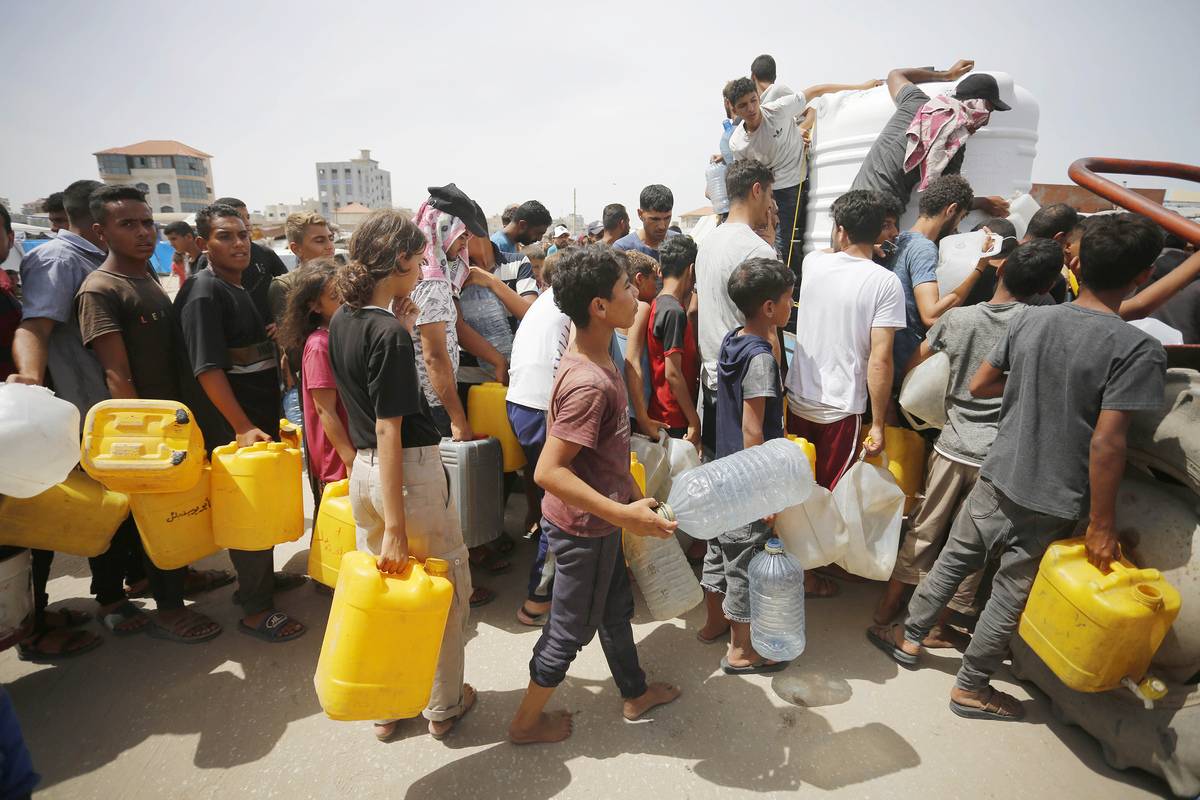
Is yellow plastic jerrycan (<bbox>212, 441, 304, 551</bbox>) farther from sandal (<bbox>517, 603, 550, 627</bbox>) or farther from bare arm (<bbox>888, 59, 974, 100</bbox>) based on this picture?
bare arm (<bbox>888, 59, 974, 100</bbox>)

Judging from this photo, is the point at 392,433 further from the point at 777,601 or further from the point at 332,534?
the point at 777,601

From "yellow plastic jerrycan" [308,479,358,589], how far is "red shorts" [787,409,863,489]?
7.93ft

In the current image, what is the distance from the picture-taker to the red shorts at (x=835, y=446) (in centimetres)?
313

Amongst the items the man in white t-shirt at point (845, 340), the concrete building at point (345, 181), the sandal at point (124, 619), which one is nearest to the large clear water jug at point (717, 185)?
the man in white t-shirt at point (845, 340)

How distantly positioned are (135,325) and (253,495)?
44.6 inches

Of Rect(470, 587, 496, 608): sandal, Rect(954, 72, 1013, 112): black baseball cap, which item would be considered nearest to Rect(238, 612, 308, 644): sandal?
Rect(470, 587, 496, 608): sandal

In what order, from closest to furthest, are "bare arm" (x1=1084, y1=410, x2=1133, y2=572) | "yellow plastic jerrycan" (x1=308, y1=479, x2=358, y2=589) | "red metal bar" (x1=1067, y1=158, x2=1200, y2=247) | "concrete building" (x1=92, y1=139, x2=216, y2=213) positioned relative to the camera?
"bare arm" (x1=1084, y1=410, x2=1133, y2=572) → "red metal bar" (x1=1067, y1=158, x2=1200, y2=247) → "yellow plastic jerrycan" (x1=308, y1=479, x2=358, y2=589) → "concrete building" (x1=92, y1=139, x2=216, y2=213)

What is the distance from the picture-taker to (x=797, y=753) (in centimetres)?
242

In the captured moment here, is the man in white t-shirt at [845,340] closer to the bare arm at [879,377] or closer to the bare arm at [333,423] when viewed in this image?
the bare arm at [879,377]

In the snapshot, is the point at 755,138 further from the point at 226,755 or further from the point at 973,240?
the point at 226,755

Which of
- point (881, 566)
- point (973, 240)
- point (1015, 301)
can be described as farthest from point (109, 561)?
point (973, 240)

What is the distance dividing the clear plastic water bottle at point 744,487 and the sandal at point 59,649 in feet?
10.6

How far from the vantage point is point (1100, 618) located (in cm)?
211

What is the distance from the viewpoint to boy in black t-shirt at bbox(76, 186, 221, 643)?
2875 mm
